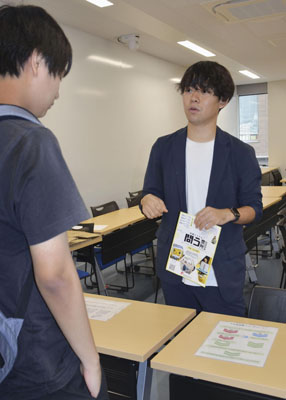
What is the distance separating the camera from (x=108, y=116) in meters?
6.64

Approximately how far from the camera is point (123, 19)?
536 centimetres

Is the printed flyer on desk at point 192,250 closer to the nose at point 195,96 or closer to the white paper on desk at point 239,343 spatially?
the white paper on desk at point 239,343

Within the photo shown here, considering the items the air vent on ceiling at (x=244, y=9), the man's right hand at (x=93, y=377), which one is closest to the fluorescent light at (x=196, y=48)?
the air vent on ceiling at (x=244, y=9)

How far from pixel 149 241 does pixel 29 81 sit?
4.14 metres

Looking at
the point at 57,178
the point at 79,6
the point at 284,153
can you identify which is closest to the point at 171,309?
the point at 57,178

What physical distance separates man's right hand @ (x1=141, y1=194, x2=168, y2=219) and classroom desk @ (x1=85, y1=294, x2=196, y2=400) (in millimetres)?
415

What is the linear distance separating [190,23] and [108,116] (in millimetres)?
1923

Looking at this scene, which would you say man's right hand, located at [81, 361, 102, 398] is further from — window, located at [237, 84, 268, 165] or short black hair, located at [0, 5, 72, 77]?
window, located at [237, 84, 268, 165]

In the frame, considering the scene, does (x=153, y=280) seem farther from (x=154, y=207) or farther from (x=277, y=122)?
(x=277, y=122)

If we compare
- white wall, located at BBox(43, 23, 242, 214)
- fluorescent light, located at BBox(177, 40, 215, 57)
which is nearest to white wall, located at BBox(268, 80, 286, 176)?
white wall, located at BBox(43, 23, 242, 214)

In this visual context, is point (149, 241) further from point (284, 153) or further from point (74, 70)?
point (284, 153)

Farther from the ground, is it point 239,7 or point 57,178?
point 239,7

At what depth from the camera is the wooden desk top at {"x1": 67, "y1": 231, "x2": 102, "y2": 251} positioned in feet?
11.9

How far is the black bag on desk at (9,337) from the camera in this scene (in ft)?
2.86
